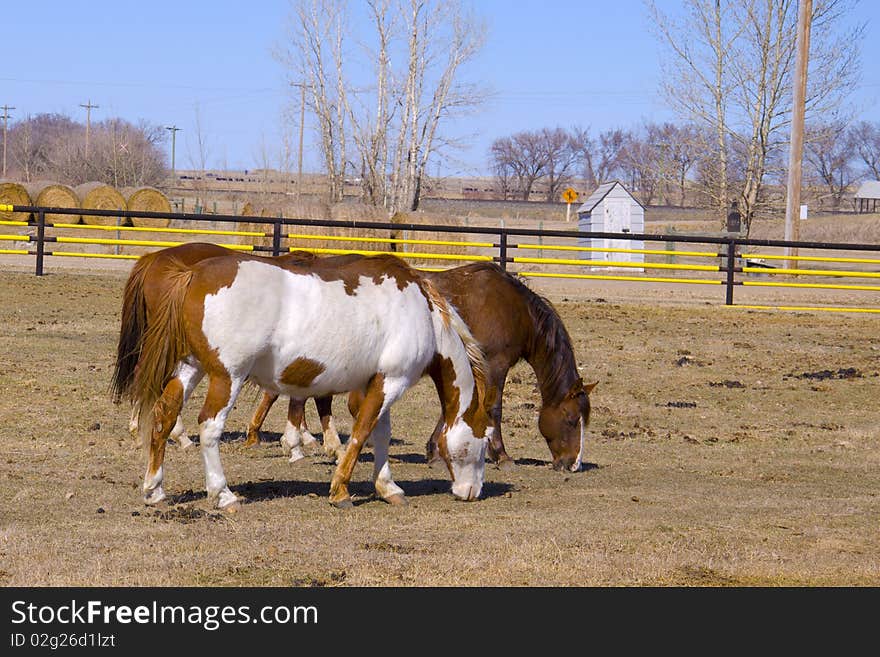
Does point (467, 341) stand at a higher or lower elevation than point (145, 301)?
lower

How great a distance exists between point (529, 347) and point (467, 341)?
1.39 m

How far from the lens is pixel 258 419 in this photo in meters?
9.13

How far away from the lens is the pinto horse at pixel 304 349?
656 centimetres

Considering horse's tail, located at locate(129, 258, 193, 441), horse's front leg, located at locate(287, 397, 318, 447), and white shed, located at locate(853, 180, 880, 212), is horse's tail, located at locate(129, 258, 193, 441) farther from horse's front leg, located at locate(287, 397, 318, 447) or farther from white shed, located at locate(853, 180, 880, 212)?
white shed, located at locate(853, 180, 880, 212)

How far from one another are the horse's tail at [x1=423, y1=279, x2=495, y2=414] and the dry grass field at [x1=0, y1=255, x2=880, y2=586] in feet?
2.16

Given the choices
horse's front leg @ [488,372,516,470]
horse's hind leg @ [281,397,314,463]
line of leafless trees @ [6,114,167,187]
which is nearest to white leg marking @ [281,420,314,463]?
horse's hind leg @ [281,397,314,463]

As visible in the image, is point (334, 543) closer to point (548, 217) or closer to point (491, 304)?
point (491, 304)

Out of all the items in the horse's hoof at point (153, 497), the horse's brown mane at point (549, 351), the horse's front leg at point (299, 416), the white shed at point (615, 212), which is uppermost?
the white shed at point (615, 212)

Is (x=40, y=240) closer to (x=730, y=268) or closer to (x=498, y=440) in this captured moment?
(x=730, y=268)

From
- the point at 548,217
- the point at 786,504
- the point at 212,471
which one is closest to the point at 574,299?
the point at 786,504

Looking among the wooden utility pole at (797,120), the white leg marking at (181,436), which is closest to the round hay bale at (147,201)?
the wooden utility pole at (797,120)

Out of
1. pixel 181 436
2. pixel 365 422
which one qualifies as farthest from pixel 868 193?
pixel 365 422

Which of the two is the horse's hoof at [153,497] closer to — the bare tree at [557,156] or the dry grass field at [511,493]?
the dry grass field at [511,493]

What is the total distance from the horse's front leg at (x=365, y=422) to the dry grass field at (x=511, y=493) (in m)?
0.15
